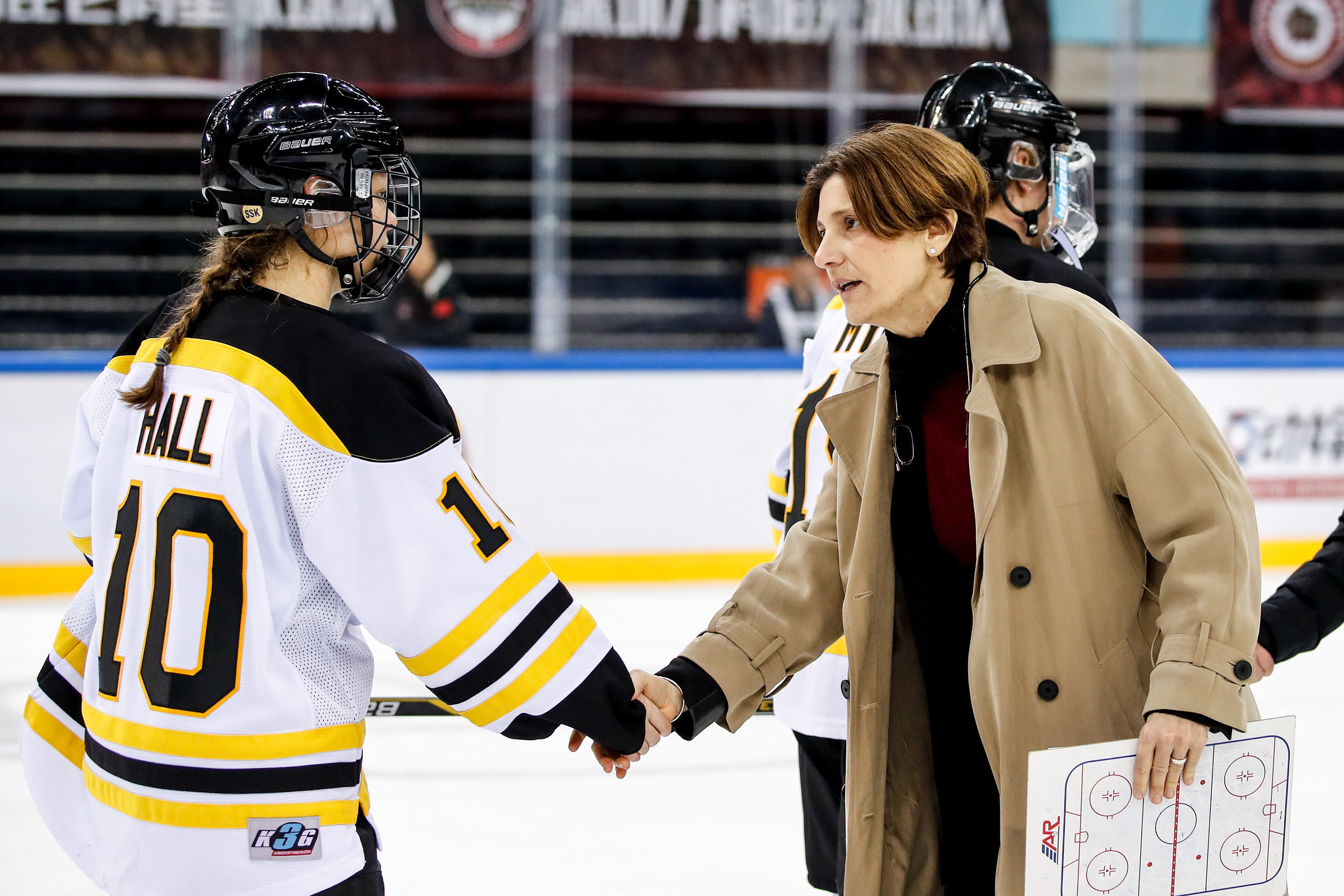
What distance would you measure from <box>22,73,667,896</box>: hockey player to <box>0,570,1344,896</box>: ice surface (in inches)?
61.3

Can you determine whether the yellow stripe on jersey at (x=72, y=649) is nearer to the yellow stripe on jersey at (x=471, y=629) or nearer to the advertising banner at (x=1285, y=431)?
the yellow stripe on jersey at (x=471, y=629)

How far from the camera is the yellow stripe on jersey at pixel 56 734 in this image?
1479 mm

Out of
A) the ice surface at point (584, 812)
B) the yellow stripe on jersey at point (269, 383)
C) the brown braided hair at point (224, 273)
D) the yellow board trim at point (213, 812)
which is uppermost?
the brown braided hair at point (224, 273)

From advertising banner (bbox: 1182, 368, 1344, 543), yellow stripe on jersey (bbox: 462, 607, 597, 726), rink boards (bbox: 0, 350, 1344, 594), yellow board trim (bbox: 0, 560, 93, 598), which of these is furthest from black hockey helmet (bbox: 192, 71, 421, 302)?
advertising banner (bbox: 1182, 368, 1344, 543)

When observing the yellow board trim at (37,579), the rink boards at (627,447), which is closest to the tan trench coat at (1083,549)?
the rink boards at (627,447)

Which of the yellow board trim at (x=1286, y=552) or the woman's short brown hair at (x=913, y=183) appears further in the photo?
the yellow board trim at (x=1286, y=552)

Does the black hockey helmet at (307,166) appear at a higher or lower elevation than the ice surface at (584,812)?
higher

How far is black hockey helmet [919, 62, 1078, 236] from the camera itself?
209 centimetres

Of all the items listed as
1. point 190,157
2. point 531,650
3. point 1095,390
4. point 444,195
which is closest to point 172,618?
point 531,650

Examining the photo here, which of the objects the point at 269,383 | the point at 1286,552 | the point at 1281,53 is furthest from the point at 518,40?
the point at 269,383

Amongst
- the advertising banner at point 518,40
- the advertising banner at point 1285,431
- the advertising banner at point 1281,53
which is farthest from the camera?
the advertising banner at point 1281,53

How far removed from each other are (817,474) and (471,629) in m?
0.96

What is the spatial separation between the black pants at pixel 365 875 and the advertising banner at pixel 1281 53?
297 inches

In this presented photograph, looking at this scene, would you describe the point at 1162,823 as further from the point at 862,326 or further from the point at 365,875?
the point at 862,326
